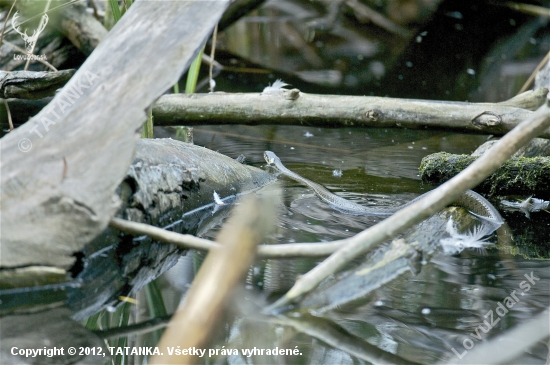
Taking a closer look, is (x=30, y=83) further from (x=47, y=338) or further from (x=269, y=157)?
(x=269, y=157)

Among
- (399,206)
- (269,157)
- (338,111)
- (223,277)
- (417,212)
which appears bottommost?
(269,157)

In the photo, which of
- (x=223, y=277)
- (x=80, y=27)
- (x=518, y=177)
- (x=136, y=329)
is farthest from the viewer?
(x=80, y=27)

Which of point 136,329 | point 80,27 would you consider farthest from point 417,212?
point 80,27

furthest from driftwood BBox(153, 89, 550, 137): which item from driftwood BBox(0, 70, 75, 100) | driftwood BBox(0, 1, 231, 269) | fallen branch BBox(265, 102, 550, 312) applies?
fallen branch BBox(265, 102, 550, 312)

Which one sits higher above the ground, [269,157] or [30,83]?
[30,83]

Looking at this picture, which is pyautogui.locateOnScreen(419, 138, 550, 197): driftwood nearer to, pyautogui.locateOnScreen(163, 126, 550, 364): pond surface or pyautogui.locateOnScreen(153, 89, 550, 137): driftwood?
pyautogui.locateOnScreen(163, 126, 550, 364): pond surface

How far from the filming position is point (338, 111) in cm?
438

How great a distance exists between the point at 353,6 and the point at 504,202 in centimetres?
669

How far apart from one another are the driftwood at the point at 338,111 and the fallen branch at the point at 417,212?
7.05 feet

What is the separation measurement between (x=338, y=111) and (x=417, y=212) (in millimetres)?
2469

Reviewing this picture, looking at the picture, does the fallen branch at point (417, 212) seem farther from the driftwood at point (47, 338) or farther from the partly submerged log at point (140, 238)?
the partly submerged log at point (140, 238)

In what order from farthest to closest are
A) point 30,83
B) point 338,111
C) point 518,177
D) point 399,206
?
point 338,111
point 518,177
point 399,206
point 30,83

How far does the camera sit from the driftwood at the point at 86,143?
216 centimetres

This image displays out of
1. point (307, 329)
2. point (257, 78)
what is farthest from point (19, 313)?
point (257, 78)
